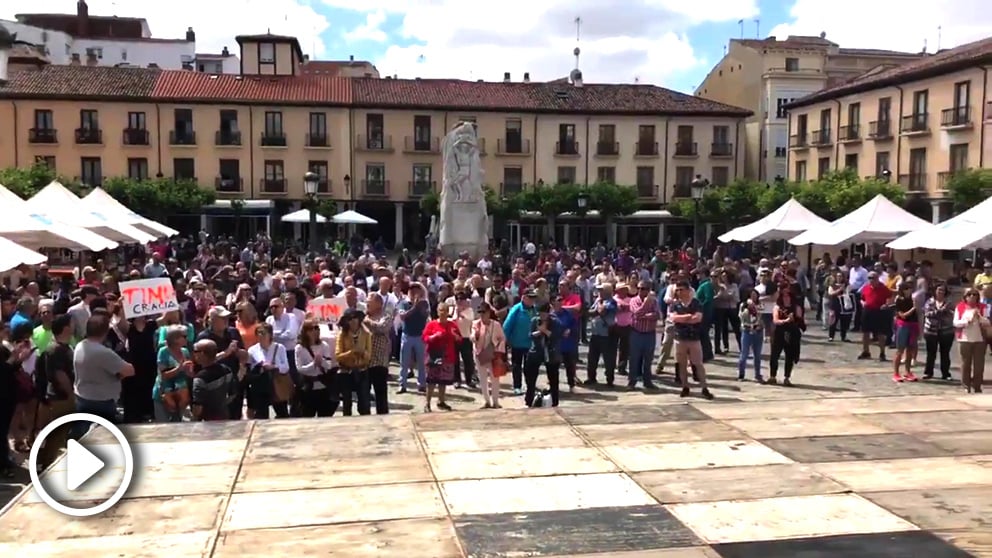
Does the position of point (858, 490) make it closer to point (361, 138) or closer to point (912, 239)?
point (912, 239)

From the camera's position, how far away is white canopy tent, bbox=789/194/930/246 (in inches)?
817

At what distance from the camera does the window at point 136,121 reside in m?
48.8

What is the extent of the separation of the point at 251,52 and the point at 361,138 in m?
9.25

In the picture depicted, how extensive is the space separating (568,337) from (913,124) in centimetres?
3318

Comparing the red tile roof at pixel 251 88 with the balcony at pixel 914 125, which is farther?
the red tile roof at pixel 251 88

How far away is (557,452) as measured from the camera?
7.34m

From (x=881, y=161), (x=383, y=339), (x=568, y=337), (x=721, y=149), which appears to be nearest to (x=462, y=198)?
(x=568, y=337)

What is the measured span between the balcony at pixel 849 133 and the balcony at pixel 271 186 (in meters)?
28.8

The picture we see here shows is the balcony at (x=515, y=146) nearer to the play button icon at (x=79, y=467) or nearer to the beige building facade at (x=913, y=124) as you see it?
the beige building facade at (x=913, y=124)

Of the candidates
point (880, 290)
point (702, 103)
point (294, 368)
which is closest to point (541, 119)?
point (702, 103)

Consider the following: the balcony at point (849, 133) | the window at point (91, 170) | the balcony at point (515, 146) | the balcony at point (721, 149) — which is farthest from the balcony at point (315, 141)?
the balcony at point (849, 133)

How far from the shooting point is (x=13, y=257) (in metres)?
10.9

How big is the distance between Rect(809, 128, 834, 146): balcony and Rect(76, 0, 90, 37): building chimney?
53019mm

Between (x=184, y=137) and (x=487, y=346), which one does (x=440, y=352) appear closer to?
(x=487, y=346)
